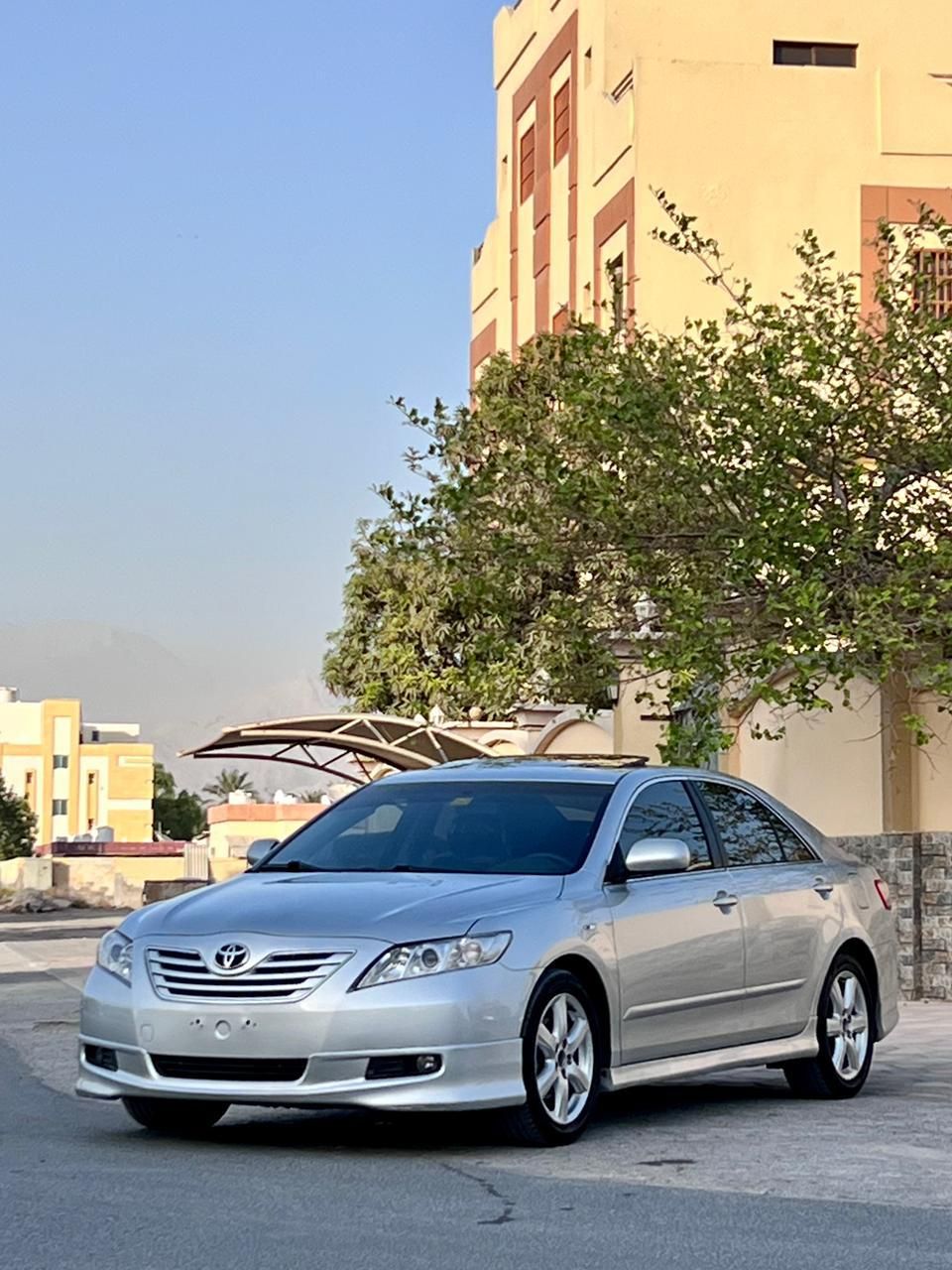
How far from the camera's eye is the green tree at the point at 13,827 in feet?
316

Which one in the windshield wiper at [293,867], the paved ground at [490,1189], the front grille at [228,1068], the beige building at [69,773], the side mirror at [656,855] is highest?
the beige building at [69,773]

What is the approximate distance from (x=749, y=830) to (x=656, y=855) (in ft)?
5.10

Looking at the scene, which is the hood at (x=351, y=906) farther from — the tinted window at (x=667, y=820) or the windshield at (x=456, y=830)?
the tinted window at (x=667, y=820)

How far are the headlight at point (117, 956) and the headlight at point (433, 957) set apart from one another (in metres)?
1.09

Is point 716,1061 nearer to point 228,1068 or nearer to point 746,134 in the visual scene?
point 228,1068

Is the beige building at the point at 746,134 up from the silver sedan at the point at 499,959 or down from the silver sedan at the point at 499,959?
up

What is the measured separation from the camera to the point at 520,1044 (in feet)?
29.6

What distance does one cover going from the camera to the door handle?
10617mm

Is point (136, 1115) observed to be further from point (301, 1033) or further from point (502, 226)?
point (502, 226)

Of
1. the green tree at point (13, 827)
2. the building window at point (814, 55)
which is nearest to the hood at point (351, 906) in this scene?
the building window at point (814, 55)

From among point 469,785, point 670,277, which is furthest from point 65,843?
point 469,785

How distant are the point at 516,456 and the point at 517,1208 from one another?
11521 millimetres

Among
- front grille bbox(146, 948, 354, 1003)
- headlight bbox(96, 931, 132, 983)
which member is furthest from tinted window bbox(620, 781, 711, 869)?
headlight bbox(96, 931, 132, 983)

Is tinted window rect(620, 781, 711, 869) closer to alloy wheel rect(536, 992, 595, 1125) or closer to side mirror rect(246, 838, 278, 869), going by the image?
alloy wheel rect(536, 992, 595, 1125)
